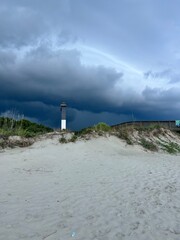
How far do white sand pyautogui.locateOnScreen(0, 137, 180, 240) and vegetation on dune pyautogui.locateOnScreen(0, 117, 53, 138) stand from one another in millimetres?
1973

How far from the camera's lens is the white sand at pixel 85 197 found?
18.5ft

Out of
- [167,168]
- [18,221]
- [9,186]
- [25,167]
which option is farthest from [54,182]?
[167,168]

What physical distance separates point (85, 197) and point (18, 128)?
1089 centimetres

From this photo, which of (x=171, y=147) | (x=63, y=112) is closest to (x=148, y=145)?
(x=171, y=147)

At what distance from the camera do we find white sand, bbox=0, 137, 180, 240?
18.5 feet

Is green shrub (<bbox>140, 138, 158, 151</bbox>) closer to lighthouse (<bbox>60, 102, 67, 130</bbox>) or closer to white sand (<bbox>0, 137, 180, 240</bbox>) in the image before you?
white sand (<bbox>0, 137, 180, 240</bbox>)

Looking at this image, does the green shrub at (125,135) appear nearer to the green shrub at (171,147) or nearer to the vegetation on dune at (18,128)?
the green shrub at (171,147)

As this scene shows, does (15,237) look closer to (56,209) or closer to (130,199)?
(56,209)

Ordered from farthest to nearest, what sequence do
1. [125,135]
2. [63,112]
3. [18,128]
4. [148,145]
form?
[63,112]
[125,135]
[148,145]
[18,128]

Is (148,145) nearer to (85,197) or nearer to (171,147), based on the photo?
(171,147)

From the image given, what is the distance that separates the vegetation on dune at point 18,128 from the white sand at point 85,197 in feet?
6.47

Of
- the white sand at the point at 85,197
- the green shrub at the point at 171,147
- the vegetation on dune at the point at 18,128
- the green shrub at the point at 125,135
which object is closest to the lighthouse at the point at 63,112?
the vegetation on dune at the point at 18,128

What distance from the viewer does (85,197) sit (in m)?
7.86

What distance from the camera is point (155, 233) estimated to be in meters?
5.57
